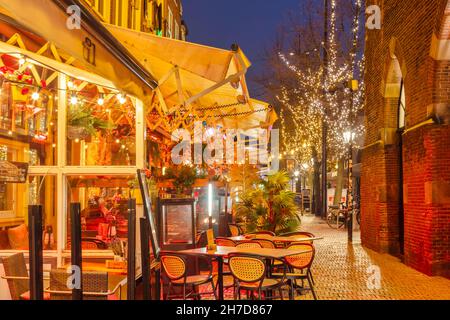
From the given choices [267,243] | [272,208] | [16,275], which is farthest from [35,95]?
[272,208]

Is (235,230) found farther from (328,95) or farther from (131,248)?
(328,95)

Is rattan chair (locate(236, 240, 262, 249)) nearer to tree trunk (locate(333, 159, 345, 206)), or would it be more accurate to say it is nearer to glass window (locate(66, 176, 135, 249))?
glass window (locate(66, 176, 135, 249))

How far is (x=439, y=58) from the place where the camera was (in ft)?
36.4

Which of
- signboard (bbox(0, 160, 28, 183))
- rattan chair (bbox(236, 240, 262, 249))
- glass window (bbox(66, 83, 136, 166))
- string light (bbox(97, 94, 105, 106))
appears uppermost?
string light (bbox(97, 94, 105, 106))

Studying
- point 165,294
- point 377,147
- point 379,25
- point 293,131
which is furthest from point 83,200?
point 293,131

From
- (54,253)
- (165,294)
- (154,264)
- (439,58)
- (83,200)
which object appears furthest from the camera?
(439,58)

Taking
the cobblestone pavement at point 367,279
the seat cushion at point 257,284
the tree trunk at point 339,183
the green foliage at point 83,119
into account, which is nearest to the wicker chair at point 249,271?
the seat cushion at point 257,284

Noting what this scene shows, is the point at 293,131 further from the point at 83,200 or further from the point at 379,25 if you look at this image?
the point at 83,200

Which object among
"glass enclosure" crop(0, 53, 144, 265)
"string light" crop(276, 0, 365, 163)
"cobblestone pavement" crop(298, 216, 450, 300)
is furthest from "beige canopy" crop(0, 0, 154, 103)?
"string light" crop(276, 0, 365, 163)

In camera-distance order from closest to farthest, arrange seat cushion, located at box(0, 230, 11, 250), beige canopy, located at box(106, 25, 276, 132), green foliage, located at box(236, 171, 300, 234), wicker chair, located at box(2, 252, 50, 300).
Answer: wicker chair, located at box(2, 252, 50, 300) < seat cushion, located at box(0, 230, 11, 250) < beige canopy, located at box(106, 25, 276, 132) < green foliage, located at box(236, 171, 300, 234)

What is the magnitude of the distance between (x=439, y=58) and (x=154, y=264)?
8.27m

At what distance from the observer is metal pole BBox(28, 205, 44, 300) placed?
141 inches

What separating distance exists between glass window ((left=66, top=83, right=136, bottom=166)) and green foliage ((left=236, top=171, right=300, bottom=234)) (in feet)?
20.9

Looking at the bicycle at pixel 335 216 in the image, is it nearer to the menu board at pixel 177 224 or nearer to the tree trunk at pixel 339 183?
the tree trunk at pixel 339 183
